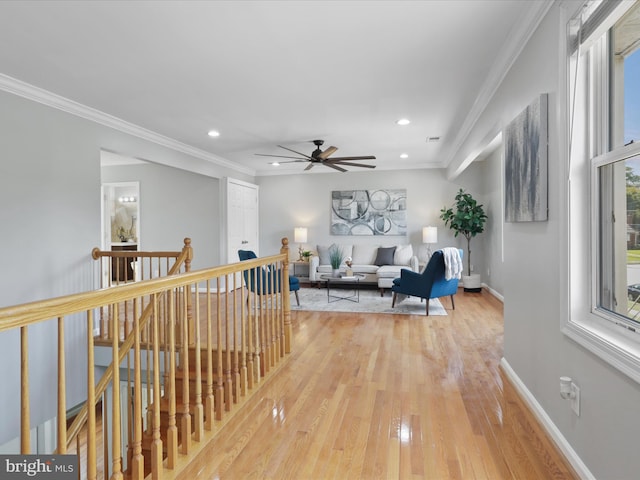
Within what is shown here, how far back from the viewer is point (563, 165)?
5.86 ft

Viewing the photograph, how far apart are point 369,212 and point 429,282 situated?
2901 millimetres

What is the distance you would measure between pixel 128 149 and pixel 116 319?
3.72m

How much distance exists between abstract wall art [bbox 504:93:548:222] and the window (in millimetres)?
290

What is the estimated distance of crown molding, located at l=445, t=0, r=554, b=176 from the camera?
82.0 inches

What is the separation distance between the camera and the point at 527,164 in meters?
2.24

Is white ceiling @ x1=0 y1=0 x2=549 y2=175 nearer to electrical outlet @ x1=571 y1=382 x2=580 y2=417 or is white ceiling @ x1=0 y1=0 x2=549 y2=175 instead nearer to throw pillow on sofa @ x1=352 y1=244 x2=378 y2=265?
electrical outlet @ x1=571 y1=382 x2=580 y2=417

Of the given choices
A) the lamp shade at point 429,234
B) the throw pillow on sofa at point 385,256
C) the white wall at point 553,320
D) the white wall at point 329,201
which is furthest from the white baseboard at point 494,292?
the white wall at point 553,320

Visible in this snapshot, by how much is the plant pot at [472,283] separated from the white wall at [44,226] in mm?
5751

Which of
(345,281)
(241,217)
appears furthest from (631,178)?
(241,217)

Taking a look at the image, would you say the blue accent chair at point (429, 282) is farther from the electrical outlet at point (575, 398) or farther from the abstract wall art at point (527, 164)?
the electrical outlet at point (575, 398)

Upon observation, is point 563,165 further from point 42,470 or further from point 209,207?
point 209,207

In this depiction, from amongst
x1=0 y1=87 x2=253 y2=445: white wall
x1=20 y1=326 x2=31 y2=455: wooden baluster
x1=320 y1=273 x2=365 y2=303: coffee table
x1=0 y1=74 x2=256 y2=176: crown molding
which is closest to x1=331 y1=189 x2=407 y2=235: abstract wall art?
x1=320 y1=273 x2=365 y2=303: coffee table

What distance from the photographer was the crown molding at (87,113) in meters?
3.14

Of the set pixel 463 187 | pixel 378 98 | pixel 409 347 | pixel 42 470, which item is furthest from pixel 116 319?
pixel 463 187
